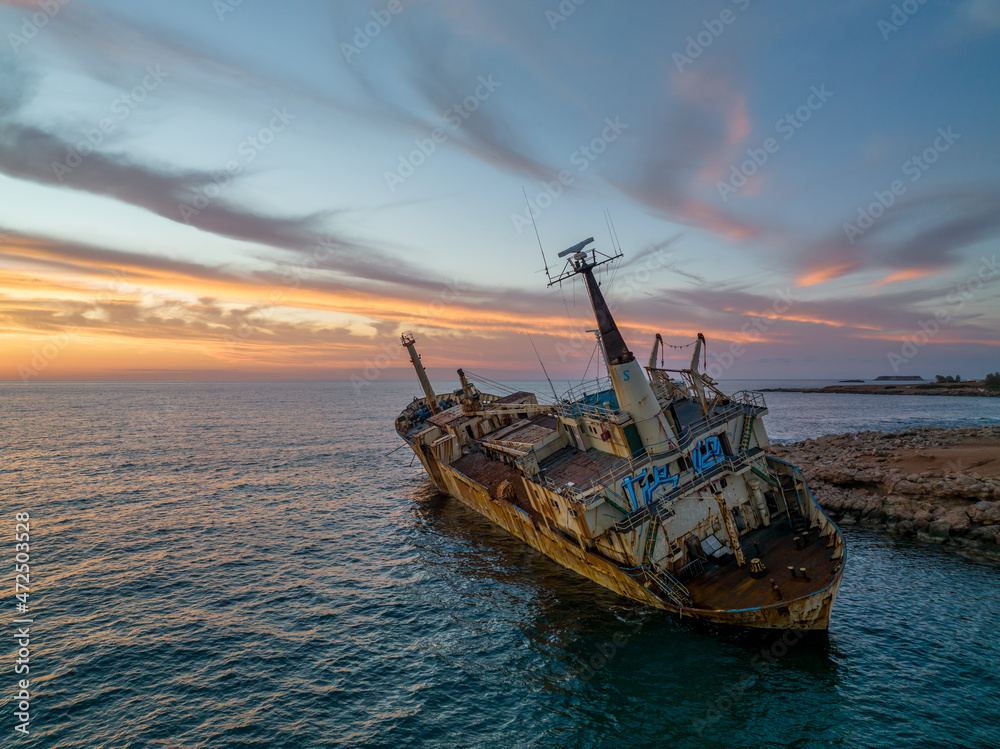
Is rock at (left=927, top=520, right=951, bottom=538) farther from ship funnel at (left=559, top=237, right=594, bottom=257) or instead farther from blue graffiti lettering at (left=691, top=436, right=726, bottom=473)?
ship funnel at (left=559, top=237, right=594, bottom=257)

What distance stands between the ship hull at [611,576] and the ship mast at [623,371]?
681 cm

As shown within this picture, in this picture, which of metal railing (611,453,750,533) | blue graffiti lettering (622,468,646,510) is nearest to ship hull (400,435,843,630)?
metal railing (611,453,750,533)

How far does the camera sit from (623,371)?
2408 cm

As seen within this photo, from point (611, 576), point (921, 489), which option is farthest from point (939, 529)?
point (611, 576)

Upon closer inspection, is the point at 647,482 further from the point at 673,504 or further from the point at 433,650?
the point at 433,650

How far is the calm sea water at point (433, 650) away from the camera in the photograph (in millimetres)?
14555

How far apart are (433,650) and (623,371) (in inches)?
633

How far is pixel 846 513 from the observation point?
33031 millimetres

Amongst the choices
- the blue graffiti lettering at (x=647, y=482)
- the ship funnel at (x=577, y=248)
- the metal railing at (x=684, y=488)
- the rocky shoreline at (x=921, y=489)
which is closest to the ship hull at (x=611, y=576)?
the metal railing at (x=684, y=488)

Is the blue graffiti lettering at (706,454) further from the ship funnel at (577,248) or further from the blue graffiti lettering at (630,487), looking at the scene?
the ship funnel at (577,248)

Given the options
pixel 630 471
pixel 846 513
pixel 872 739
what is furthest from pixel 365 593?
pixel 846 513

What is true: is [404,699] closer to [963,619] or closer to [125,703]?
[125,703]

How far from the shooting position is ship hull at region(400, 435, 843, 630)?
17.2 metres

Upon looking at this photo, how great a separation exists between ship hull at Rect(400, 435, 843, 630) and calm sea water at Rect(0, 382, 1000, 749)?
0.86m
